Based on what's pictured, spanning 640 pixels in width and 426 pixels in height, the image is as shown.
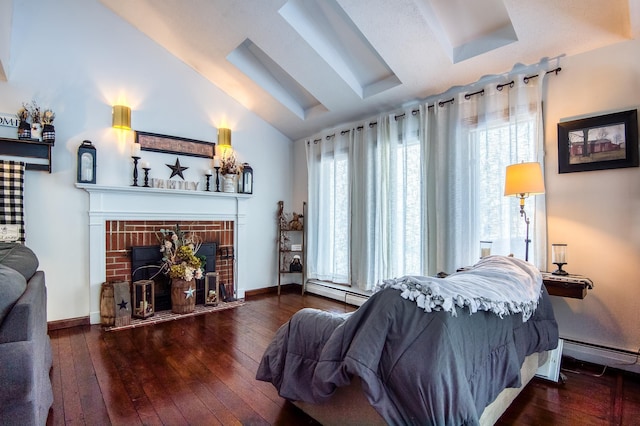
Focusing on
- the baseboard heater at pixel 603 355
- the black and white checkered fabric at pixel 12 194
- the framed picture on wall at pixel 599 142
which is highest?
the framed picture on wall at pixel 599 142

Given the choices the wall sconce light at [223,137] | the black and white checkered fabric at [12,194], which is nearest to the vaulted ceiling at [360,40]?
the wall sconce light at [223,137]

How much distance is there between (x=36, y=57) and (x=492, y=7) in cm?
440

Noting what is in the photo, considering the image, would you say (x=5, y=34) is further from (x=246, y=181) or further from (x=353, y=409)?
(x=353, y=409)

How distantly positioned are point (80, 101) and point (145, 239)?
167 centimetres

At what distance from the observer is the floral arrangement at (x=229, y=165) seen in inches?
176

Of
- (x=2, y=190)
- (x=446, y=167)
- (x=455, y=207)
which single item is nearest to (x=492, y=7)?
(x=446, y=167)

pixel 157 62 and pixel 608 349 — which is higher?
pixel 157 62

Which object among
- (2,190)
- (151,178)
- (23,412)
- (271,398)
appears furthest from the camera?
(151,178)

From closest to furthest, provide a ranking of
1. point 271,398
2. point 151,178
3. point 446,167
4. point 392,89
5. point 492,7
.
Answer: point 271,398
point 492,7
point 446,167
point 392,89
point 151,178

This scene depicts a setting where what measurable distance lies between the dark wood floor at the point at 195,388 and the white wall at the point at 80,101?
A: 0.86m

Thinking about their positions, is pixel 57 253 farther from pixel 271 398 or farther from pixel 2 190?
pixel 271 398

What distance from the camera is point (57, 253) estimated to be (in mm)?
3375

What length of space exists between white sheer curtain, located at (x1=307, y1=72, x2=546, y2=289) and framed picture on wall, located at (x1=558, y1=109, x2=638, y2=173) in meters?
0.20

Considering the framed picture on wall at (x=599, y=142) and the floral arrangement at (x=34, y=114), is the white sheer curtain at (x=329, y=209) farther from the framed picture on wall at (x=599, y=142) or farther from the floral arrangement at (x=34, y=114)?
the floral arrangement at (x=34, y=114)
